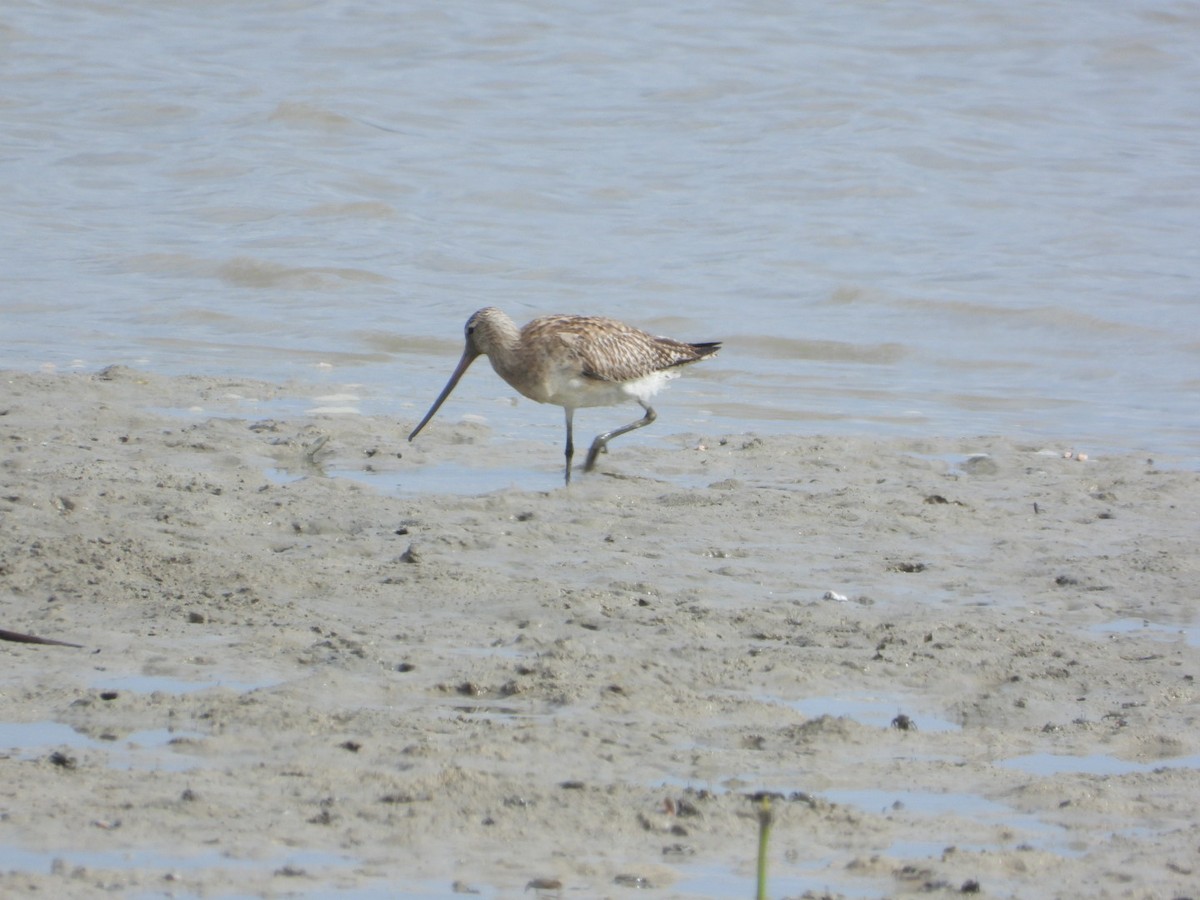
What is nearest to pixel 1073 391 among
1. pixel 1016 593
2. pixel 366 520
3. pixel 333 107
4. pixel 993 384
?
pixel 993 384

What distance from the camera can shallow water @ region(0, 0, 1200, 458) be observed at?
11.5 metres

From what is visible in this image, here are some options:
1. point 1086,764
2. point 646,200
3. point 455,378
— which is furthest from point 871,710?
point 646,200

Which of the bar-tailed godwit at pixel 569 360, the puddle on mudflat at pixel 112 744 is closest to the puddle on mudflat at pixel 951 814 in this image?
the puddle on mudflat at pixel 112 744

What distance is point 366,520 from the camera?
280 inches

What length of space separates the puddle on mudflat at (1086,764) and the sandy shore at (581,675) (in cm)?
2

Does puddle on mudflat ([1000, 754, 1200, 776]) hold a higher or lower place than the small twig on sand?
lower

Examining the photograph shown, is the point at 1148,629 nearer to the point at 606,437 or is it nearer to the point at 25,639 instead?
the point at 606,437

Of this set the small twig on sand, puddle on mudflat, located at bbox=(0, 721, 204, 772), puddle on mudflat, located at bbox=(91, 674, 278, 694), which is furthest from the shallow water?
puddle on mudflat, located at bbox=(0, 721, 204, 772)

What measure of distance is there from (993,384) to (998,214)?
17.1 ft

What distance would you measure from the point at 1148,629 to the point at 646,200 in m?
11.0

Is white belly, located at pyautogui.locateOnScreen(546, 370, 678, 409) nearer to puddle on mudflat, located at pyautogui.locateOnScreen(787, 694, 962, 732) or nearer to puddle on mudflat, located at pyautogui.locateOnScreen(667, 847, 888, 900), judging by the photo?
puddle on mudflat, located at pyautogui.locateOnScreen(787, 694, 962, 732)

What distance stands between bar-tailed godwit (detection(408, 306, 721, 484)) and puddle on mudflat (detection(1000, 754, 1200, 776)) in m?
4.28

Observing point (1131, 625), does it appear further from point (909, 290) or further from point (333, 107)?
point (333, 107)

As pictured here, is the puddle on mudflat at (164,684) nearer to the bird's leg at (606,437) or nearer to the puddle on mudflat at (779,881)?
the puddle on mudflat at (779,881)
